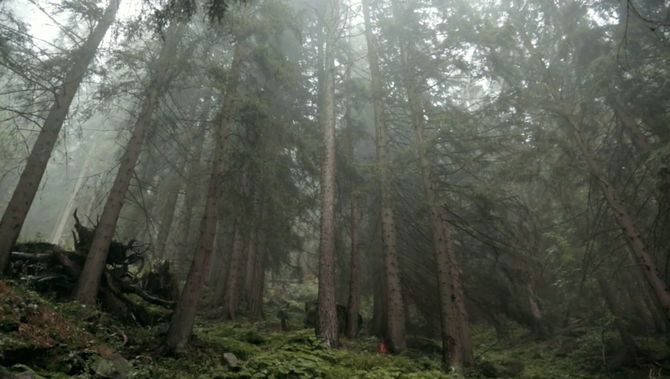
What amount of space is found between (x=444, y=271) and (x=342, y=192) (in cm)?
568

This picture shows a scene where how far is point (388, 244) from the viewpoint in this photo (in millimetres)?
→ 11234

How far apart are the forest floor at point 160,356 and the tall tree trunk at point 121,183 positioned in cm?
75

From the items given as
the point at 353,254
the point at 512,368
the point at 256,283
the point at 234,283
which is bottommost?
the point at 512,368

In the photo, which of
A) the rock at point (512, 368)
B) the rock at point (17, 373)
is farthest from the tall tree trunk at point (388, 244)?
the rock at point (17, 373)

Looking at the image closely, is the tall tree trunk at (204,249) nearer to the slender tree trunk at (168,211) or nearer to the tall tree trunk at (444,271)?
the tall tree trunk at (444,271)

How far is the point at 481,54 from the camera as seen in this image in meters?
11.4

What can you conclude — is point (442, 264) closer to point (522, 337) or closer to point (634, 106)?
point (634, 106)

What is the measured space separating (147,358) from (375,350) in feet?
19.1

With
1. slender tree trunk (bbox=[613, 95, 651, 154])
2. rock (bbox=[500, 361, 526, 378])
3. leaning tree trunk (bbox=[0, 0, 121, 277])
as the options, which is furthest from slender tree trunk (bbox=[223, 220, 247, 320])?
slender tree trunk (bbox=[613, 95, 651, 154])

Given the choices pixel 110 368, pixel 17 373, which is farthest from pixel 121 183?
pixel 17 373

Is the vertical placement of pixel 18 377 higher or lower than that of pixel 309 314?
lower

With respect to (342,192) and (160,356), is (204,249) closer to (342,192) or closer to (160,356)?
(160,356)

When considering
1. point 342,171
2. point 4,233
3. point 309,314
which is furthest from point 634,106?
point 4,233

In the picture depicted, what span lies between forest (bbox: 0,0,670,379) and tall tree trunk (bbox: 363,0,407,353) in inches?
2.7
